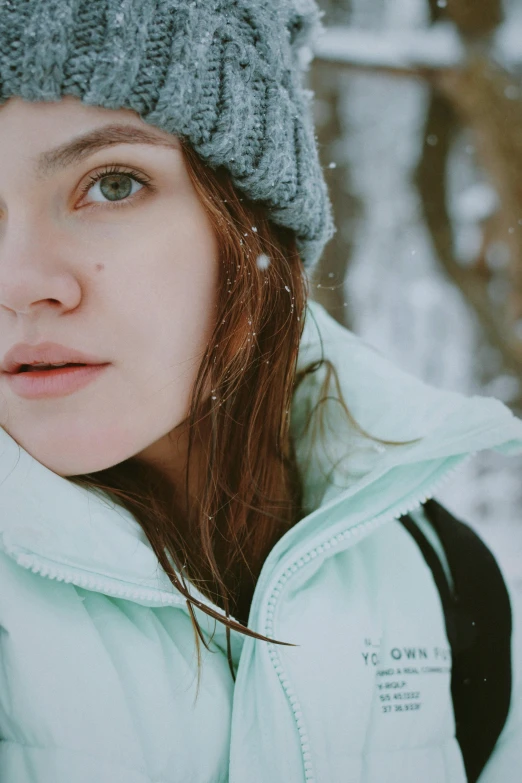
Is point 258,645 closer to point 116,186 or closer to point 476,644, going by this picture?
point 476,644

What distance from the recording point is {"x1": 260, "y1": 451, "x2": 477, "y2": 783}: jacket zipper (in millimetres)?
877

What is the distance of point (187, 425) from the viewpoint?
108 cm

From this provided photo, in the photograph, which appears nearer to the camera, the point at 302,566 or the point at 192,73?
the point at 192,73

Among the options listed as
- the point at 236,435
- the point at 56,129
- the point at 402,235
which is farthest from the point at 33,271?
the point at 402,235

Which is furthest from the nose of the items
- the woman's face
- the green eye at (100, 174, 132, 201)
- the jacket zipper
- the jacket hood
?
the jacket zipper

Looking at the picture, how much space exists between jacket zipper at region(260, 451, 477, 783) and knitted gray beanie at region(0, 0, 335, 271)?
545mm

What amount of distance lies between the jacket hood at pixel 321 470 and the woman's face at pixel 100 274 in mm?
66

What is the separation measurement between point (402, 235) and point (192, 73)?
2.08m

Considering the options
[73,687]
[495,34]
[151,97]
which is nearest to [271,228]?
[151,97]

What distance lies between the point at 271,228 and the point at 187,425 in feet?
1.31

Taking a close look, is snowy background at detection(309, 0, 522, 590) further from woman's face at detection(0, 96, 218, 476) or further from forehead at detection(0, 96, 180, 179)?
forehead at detection(0, 96, 180, 179)

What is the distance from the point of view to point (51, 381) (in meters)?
0.84

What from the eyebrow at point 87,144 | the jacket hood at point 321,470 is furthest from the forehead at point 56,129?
the jacket hood at point 321,470

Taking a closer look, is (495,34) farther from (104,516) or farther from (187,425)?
(104,516)
